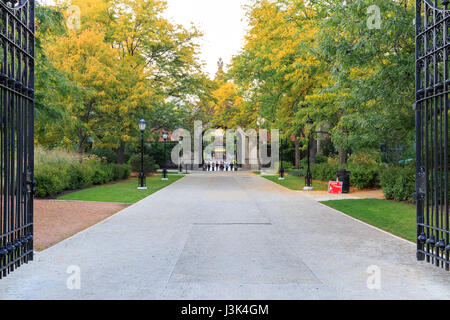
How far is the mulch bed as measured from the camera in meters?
8.84

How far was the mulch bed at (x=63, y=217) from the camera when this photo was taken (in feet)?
29.0

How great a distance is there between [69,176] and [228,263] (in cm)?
1426

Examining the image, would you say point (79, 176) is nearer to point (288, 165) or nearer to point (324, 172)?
point (324, 172)

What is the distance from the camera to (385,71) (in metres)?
11.3

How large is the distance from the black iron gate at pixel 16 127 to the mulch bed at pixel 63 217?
1516mm

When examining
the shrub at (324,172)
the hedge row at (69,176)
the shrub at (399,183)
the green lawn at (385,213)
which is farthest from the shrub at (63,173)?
the shrub at (324,172)

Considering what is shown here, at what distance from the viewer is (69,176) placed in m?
18.7

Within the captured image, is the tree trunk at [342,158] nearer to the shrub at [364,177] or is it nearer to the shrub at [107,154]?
the shrub at [364,177]

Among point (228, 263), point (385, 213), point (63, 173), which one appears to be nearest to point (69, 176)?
point (63, 173)

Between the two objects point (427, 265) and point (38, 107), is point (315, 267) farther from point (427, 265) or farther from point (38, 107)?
point (38, 107)
